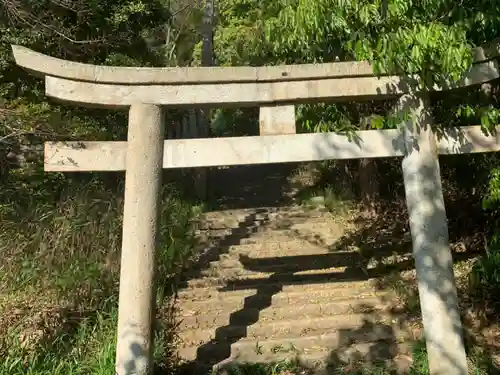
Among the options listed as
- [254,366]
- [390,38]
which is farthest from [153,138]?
[254,366]

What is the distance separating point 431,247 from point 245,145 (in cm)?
185

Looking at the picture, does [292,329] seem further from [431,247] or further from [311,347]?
[431,247]

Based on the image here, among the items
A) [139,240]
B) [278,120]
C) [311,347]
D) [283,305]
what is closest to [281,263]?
[283,305]

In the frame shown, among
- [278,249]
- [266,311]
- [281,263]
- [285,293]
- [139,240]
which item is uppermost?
[278,249]

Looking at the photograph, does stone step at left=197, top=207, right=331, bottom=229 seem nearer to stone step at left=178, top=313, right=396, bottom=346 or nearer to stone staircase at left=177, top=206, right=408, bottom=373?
stone staircase at left=177, top=206, right=408, bottom=373

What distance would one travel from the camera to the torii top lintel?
3.66 meters

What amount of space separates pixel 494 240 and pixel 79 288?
4.50 meters

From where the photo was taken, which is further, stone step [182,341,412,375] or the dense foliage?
stone step [182,341,412,375]

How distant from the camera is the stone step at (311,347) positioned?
459cm

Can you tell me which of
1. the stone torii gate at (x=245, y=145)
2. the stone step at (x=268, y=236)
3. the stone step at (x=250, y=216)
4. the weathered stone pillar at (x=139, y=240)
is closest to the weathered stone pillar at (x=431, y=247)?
the stone torii gate at (x=245, y=145)

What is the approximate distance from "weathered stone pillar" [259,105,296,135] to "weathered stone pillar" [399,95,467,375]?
3.34ft

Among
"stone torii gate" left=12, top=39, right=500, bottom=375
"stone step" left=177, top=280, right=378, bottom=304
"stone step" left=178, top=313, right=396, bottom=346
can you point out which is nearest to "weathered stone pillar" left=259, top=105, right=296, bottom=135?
"stone torii gate" left=12, top=39, right=500, bottom=375

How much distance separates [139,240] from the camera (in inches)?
142

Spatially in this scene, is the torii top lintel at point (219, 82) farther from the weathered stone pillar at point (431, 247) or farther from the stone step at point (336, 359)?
the stone step at point (336, 359)
